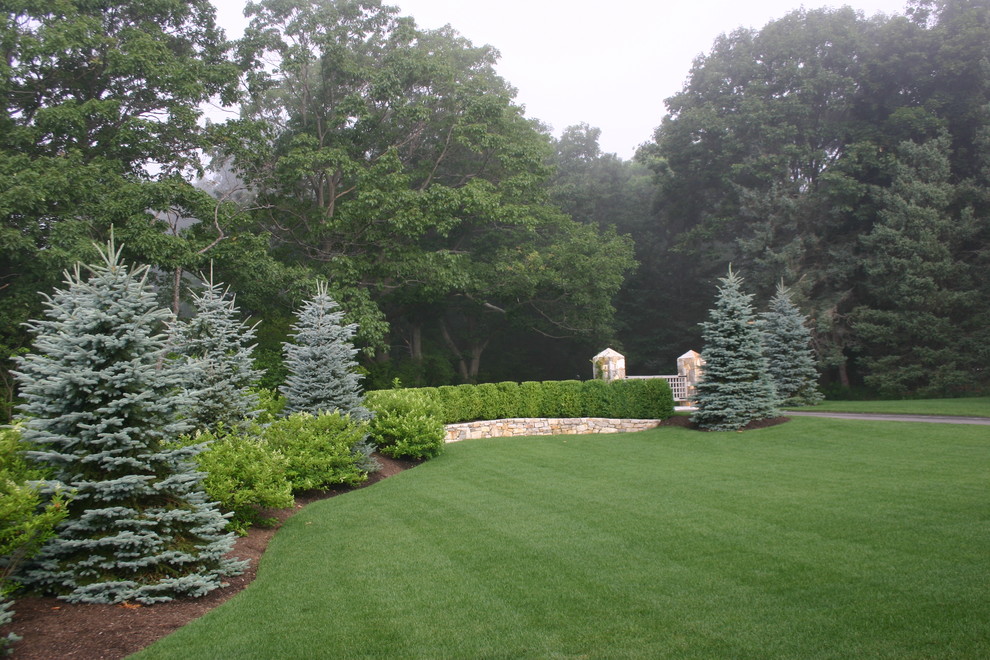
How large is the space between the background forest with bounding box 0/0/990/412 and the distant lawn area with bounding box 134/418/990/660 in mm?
10083

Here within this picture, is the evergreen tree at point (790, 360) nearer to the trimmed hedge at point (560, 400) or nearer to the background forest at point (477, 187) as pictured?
the background forest at point (477, 187)

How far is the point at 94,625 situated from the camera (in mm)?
4484

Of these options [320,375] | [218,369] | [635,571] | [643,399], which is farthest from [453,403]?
[635,571]

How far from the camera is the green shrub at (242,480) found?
267 inches

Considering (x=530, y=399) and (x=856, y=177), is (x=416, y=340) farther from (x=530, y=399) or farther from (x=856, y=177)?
(x=856, y=177)

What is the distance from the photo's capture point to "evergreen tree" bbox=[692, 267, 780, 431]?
1505cm

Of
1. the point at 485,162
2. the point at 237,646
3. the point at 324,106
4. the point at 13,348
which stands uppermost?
the point at 324,106

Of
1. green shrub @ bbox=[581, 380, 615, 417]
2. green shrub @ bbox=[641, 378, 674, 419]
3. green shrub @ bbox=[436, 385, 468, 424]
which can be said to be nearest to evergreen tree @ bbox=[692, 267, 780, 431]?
green shrub @ bbox=[641, 378, 674, 419]

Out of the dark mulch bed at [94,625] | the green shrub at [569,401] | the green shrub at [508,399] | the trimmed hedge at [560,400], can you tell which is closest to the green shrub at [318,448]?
the dark mulch bed at [94,625]

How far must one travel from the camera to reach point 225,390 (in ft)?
30.3

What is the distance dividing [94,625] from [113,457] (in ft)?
4.06

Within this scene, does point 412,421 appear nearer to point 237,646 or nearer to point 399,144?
point 237,646

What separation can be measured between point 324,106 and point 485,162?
19.2ft

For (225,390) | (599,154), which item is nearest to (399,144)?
(225,390)
